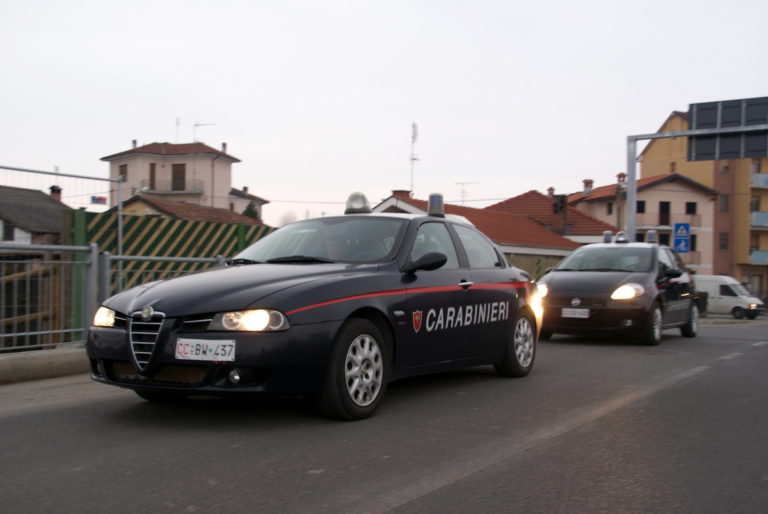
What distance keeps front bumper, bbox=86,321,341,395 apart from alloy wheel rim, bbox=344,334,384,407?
25 centimetres

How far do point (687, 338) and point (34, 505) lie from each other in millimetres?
11815

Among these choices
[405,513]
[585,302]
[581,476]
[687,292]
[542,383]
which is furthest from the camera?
[687,292]

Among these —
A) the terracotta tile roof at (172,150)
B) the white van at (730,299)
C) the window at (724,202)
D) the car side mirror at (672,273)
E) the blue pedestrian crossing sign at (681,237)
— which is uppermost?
the terracotta tile roof at (172,150)

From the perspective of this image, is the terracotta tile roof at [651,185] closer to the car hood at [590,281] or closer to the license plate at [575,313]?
the car hood at [590,281]

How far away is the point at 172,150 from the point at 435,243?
242ft

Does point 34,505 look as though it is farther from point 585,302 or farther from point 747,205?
point 747,205

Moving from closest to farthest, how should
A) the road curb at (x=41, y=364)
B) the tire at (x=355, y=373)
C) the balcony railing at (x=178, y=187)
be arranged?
the tire at (x=355, y=373) → the road curb at (x=41, y=364) → the balcony railing at (x=178, y=187)

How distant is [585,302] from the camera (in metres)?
11.3

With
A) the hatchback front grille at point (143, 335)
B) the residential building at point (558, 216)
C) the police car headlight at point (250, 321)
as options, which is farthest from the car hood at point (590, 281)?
the residential building at point (558, 216)

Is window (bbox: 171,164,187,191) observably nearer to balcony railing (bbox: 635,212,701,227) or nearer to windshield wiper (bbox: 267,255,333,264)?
balcony railing (bbox: 635,212,701,227)

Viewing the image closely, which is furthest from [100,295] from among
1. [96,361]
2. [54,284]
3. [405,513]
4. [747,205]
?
[747,205]

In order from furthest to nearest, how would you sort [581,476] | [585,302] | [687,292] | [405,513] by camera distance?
[687,292] → [585,302] → [581,476] → [405,513]

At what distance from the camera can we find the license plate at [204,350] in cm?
495

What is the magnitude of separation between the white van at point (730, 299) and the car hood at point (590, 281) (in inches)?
1286
